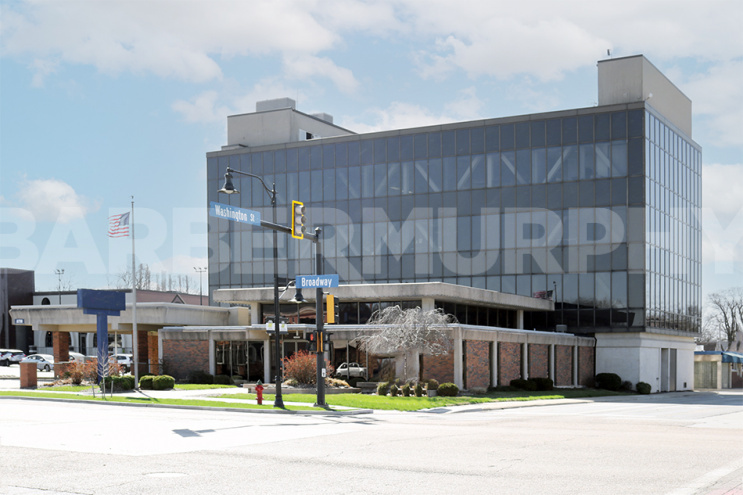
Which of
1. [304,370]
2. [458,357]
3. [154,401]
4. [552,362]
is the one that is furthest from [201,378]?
[552,362]

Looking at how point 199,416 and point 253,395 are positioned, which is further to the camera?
point 253,395

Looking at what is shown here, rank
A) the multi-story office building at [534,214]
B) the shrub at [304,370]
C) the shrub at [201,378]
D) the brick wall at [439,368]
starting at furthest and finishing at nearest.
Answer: the multi-story office building at [534,214] → the shrub at [201,378] → the brick wall at [439,368] → the shrub at [304,370]

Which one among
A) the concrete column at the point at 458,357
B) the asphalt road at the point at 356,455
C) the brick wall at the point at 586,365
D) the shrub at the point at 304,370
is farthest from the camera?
the brick wall at the point at 586,365

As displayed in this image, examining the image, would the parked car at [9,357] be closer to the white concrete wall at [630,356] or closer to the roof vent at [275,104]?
the roof vent at [275,104]

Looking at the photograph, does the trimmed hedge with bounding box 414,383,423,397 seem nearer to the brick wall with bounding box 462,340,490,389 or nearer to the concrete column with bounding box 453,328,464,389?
the concrete column with bounding box 453,328,464,389

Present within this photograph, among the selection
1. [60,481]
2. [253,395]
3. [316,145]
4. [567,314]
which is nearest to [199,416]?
[253,395]

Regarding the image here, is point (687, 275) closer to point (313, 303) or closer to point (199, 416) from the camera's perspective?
point (313, 303)

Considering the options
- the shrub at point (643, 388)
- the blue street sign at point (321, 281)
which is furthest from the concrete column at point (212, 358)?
the shrub at point (643, 388)

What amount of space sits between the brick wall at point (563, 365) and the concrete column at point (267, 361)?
732 inches

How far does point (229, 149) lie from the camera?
70.0m

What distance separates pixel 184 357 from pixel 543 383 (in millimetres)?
21457

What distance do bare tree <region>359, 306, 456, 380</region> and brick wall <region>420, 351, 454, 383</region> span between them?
727 mm

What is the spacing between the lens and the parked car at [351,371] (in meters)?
44.3

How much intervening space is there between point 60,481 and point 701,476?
10393mm
